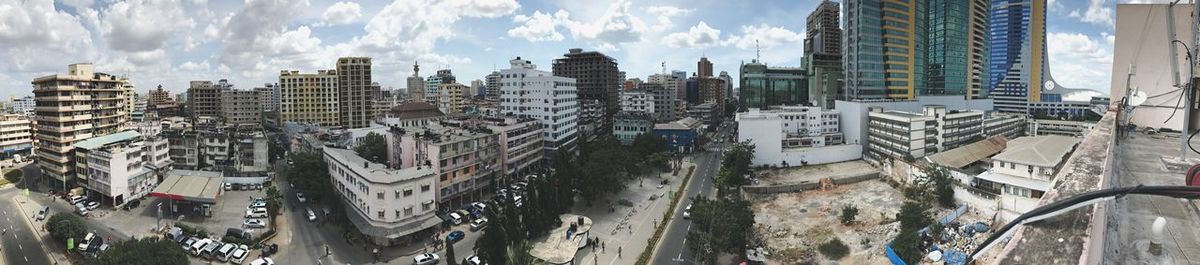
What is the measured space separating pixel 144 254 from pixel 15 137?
117ft

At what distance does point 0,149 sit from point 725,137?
51757mm

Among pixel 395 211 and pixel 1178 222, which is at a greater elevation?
pixel 1178 222

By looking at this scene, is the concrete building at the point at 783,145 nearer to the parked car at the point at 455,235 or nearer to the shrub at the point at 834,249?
the shrub at the point at 834,249

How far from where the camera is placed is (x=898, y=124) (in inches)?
1144

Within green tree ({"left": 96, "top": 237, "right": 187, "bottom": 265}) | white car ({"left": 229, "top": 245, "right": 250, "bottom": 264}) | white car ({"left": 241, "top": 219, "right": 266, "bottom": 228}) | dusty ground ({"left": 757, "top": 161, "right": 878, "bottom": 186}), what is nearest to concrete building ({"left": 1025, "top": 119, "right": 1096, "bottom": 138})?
dusty ground ({"left": 757, "top": 161, "right": 878, "bottom": 186})

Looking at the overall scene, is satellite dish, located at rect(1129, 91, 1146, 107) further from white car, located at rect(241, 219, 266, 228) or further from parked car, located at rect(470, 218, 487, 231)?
white car, located at rect(241, 219, 266, 228)

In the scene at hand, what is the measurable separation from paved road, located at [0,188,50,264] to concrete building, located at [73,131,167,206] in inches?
100

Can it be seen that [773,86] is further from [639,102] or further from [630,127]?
[630,127]

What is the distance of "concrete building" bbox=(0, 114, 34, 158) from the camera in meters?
35.5

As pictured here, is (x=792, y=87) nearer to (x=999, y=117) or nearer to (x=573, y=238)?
(x=999, y=117)

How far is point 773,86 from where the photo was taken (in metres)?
58.0

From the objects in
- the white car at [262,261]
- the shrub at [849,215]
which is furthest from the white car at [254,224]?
the shrub at [849,215]

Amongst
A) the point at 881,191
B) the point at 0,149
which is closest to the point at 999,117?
the point at 881,191

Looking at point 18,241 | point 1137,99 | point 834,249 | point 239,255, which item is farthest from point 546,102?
point 1137,99
